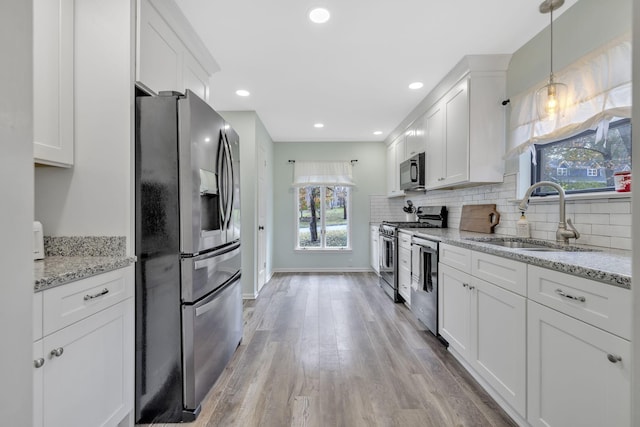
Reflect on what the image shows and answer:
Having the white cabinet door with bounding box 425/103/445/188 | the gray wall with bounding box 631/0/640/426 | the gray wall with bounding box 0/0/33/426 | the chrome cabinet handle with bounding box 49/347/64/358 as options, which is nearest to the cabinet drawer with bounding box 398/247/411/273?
the white cabinet door with bounding box 425/103/445/188

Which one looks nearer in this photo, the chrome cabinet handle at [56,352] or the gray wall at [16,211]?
the gray wall at [16,211]

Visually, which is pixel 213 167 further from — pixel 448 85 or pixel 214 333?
pixel 448 85

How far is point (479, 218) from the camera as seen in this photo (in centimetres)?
277

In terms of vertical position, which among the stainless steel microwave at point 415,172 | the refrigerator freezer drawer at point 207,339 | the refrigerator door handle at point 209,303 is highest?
the stainless steel microwave at point 415,172

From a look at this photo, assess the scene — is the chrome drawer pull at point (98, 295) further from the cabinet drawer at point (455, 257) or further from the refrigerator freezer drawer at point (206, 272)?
the cabinet drawer at point (455, 257)

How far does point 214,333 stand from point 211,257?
51 cm

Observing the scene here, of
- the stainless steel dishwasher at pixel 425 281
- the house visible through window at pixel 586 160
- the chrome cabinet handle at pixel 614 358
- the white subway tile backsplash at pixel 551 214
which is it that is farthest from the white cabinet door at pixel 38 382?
the house visible through window at pixel 586 160

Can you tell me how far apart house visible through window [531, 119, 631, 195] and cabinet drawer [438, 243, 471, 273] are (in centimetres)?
84

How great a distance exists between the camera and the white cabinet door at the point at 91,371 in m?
1.02

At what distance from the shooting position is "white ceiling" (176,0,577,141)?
1.88m

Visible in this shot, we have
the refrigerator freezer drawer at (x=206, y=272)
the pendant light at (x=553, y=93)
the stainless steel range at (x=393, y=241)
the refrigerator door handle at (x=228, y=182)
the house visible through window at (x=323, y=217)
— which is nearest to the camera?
the refrigerator freezer drawer at (x=206, y=272)

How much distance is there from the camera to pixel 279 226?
5320mm

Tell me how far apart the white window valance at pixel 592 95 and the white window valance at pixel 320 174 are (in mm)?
3365

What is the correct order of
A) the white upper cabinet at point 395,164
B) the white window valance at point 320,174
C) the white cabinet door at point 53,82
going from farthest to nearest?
1. the white window valance at point 320,174
2. the white upper cabinet at point 395,164
3. the white cabinet door at point 53,82
